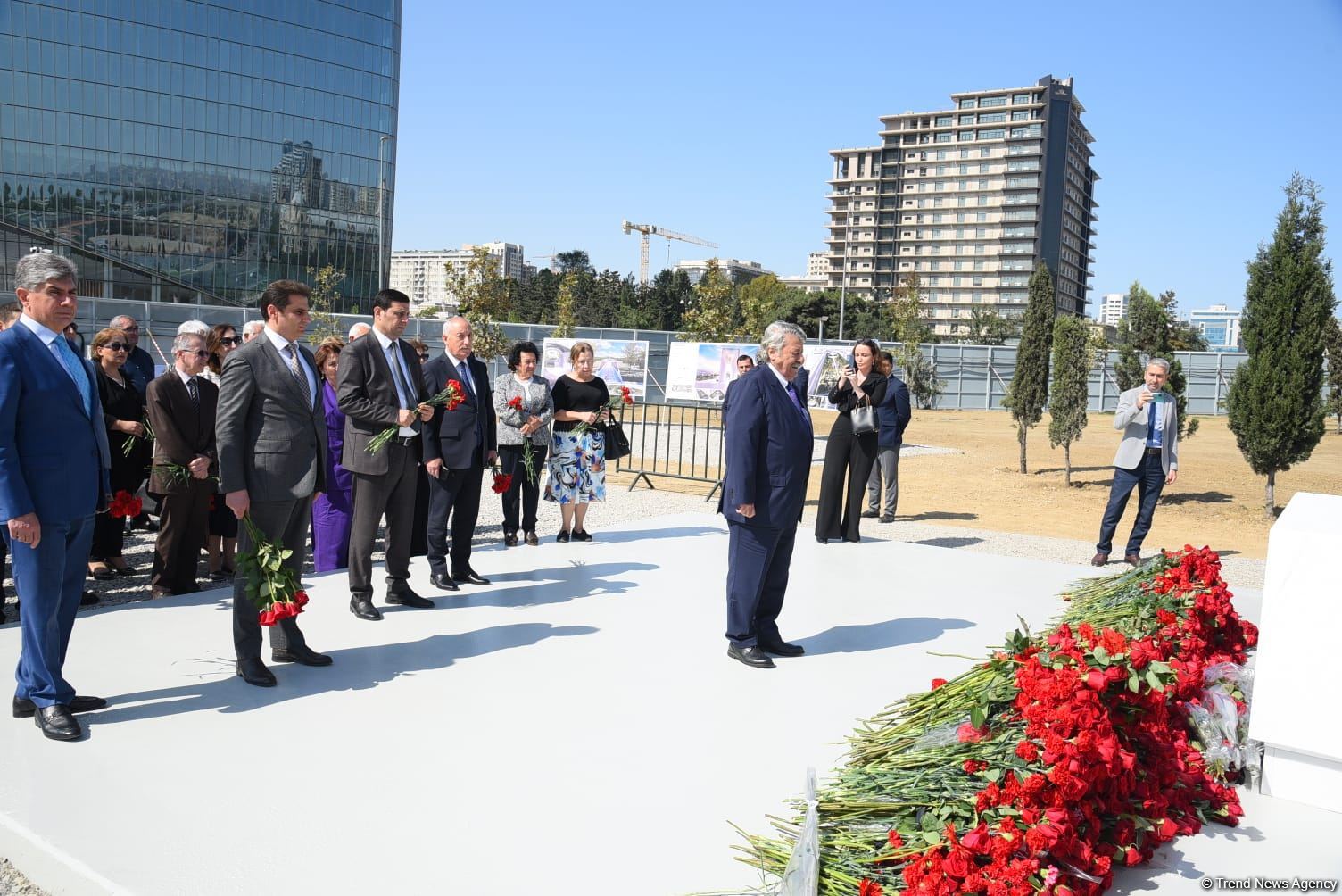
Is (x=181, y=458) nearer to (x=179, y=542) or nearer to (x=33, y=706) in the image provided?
(x=179, y=542)

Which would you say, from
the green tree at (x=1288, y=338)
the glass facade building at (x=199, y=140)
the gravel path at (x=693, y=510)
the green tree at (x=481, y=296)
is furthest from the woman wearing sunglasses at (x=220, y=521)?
the glass facade building at (x=199, y=140)

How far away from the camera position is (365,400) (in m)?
5.52

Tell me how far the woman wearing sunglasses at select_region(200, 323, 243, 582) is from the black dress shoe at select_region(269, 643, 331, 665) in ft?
8.14

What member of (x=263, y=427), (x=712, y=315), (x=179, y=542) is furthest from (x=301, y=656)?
(x=712, y=315)

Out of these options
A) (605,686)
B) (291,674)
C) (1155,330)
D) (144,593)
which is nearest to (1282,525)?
(605,686)

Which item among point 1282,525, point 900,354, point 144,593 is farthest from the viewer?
point 900,354

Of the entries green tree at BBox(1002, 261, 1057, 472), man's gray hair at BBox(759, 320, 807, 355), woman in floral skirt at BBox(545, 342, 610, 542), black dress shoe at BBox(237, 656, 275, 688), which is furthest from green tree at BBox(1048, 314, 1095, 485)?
black dress shoe at BBox(237, 656, 275, 688)

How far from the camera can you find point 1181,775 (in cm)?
339

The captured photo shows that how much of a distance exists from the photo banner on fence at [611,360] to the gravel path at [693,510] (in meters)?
7.59

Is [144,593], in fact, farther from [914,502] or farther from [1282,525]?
[914,502]

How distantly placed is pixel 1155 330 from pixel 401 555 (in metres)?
15.2

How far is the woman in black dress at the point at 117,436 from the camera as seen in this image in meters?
6.95

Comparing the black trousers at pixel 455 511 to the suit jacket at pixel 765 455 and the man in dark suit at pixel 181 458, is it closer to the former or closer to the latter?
the man in dark suit at pixel 181 458

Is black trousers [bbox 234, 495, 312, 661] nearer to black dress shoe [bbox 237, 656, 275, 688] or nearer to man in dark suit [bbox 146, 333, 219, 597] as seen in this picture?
black dress shoe [bbox 237, 656, 275, 688]
